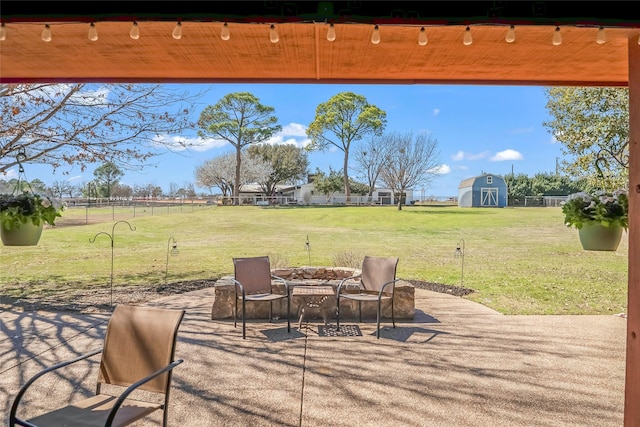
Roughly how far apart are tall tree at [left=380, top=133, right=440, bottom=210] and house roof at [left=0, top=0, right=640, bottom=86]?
12.7 m

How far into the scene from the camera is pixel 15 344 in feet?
12.4

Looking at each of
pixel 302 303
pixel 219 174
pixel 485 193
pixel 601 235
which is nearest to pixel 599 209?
pixel 601 235

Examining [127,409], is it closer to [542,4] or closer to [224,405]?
[224,405]

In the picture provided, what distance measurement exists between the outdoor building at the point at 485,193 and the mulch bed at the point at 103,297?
1058 cm

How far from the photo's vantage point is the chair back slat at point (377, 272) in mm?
4430

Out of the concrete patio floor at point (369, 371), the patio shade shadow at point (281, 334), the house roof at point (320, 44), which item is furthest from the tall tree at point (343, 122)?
the house roof at point (320, 44)

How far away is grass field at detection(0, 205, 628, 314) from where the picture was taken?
7.52m

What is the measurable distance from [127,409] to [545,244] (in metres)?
11.7

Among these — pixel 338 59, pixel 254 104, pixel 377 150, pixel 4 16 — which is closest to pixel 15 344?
pixel 4 16

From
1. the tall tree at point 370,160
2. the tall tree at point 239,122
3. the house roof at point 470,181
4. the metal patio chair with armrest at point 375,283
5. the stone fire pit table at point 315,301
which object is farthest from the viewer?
the house roof at point 470,181

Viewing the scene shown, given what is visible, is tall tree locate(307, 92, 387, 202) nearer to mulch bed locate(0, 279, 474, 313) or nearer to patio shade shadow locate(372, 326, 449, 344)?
mulch bed locate(0, 279, 474, 313)

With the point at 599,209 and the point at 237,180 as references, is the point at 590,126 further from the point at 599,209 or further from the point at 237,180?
the point at 237,180

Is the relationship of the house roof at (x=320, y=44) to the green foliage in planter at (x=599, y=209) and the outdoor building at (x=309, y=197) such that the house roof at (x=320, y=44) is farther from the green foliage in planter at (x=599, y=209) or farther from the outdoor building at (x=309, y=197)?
the outdoor building at (x=309, y=197)

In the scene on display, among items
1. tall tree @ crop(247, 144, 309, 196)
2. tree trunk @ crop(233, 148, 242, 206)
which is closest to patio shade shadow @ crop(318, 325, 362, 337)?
tree trunk @ crop(233, 148, 242, 206)
